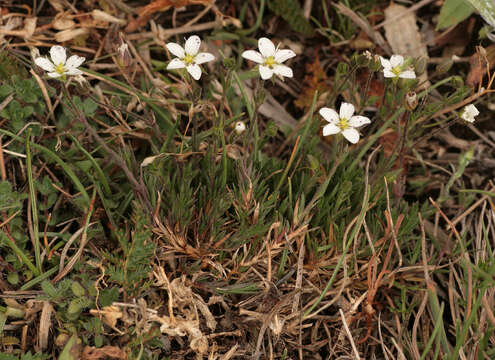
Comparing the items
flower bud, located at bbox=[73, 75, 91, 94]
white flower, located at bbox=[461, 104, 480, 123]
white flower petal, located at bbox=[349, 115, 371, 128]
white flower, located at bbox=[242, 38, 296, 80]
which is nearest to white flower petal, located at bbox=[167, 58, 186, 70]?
white flower, located at bbox=[242, 38, 296, 80]

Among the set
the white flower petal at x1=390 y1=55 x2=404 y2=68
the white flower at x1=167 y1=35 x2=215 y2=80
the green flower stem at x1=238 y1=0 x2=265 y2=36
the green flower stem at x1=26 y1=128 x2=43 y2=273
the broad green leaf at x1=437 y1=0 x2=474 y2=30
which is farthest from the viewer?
the green flower stem at x1=238 y1=0 x2=265 y2=36

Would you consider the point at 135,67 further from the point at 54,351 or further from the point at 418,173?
the point at 418,173

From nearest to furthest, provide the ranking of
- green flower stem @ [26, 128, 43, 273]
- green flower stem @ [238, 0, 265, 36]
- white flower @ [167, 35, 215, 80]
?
white flower @ [167, 35, 215, 80]
green flower stem @ [26, 128, 43, 273]
green flower stem @ [238, 0, 265, 36]

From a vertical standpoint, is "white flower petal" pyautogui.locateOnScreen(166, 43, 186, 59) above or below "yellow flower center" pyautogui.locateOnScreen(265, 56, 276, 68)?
below

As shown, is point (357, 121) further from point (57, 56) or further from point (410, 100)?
point (57, 56)

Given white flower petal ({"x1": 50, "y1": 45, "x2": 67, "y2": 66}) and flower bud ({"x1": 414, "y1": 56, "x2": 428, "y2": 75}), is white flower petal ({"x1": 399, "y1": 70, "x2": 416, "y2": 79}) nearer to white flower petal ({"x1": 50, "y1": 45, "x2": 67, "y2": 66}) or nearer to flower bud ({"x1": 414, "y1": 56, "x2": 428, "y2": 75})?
flower bud ({"x1": 414, "y1": 56, "x2": 428, "y2": 75})

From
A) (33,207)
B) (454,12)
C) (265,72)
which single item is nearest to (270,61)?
(265,72)
